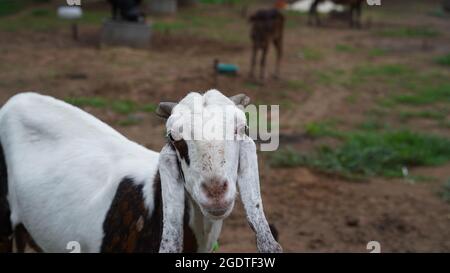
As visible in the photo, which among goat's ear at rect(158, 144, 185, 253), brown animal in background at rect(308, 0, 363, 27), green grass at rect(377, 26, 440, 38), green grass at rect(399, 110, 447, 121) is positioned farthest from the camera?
brown animal in background at rect(308, 0, 363, 27)

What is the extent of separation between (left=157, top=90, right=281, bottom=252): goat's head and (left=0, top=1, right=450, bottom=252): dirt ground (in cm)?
269

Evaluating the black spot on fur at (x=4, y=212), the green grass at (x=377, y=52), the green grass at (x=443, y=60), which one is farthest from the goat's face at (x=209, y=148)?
the green grass at (x=377, y=52)

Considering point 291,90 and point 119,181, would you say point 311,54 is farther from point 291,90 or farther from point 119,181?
point 119,181

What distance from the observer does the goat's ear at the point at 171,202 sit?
2.50 meters

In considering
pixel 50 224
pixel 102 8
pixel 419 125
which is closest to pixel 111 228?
pixel 50 224

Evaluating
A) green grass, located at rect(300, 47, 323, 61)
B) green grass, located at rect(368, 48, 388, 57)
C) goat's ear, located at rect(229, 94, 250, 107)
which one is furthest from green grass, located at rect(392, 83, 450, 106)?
goat's ear, located at rect(229, 94, 250, 107)

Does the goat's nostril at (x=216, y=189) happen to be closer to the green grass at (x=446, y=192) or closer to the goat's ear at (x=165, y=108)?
the goat's ear at (x=165, y=108)

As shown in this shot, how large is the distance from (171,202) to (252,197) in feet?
1.14

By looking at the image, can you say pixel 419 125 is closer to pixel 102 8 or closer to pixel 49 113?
pixel 49 113

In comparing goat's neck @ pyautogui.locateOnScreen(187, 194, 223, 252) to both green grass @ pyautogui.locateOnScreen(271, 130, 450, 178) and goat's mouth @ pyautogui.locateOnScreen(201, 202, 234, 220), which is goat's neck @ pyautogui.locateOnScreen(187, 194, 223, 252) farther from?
green grass @ pyautogui.locateOnScreen(271, 130, 450, 178)

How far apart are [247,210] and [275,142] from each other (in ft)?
15.7

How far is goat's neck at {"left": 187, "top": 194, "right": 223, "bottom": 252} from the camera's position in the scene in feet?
9.34

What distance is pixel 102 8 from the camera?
18938 mm

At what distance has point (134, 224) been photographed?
3064 mm
